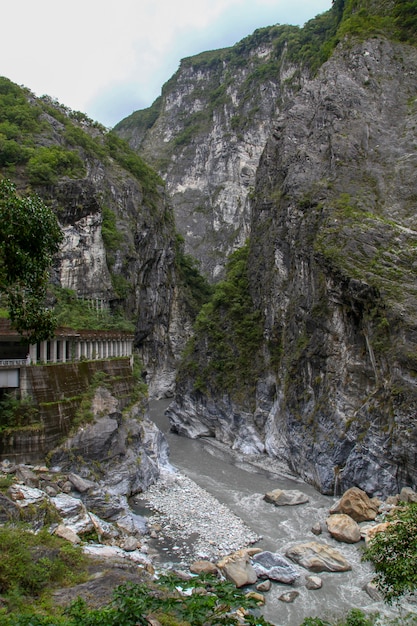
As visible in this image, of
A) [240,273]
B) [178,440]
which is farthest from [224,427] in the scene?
[240,273]

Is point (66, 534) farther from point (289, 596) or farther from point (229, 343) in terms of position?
point (229, 343)

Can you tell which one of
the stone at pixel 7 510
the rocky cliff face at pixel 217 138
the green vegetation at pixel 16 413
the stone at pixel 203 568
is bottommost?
the stone at pixel 203 568

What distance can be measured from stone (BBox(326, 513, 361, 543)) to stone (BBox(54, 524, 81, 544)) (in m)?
10.9

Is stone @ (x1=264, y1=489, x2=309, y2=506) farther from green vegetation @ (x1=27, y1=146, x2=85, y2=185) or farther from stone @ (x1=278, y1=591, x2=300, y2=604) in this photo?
green vegetation @ (x1=27, y1=146, x2=85, y2=185)

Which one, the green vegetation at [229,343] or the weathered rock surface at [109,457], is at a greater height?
the green vegetation at [229,343]

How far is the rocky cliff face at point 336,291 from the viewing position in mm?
23844

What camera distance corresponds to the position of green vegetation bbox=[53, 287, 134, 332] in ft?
98.8

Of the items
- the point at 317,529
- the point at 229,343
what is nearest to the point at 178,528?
the point at 317,529

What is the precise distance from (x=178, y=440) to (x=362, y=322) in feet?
65.5

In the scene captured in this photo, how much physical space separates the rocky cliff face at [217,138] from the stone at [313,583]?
71412mm

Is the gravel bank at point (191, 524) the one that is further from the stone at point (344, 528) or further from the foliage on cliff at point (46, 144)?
the foliage on cliff at point (46, 144)

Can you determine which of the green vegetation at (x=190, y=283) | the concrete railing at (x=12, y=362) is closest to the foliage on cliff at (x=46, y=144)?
the green vegetation at (x=190, y=283)

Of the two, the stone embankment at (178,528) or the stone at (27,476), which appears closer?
the stone embankment at (178,528)

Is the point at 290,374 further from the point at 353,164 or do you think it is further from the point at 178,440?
the point at 353,164
